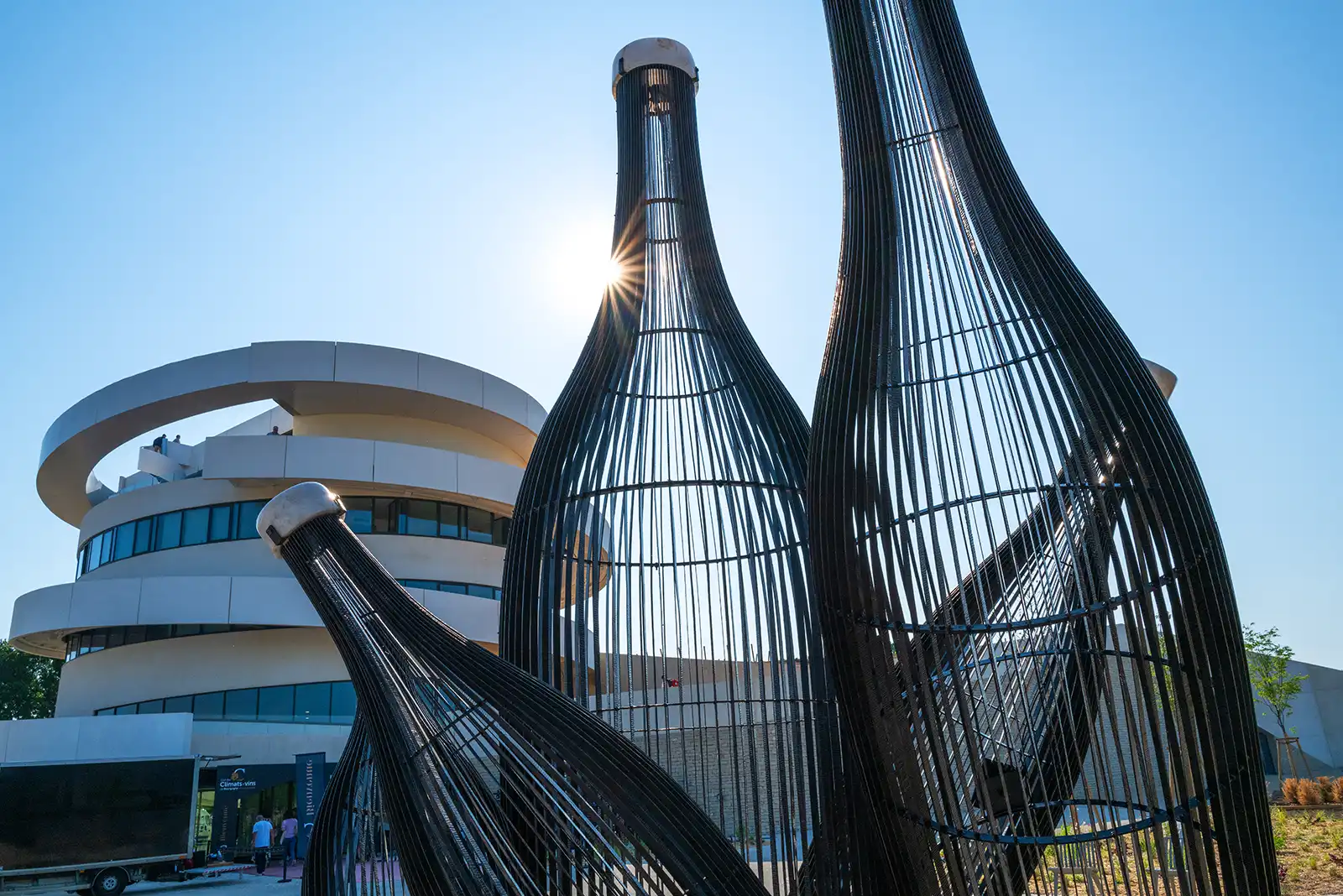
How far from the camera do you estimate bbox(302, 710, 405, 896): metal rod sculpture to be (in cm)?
615

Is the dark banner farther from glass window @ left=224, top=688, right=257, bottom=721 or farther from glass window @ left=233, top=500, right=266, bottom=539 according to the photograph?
glass window @ left=233, top=500, right=266, bottom=539

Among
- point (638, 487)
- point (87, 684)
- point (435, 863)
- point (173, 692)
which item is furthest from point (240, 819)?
point (435, 863)

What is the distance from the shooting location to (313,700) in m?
22.2

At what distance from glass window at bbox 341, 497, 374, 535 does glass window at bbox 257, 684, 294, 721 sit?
12.2 ft

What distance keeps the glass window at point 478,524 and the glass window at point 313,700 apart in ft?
15.5

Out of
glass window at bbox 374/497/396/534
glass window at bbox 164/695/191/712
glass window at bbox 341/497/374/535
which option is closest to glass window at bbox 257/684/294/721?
glass window at bbox 164/695/191/712

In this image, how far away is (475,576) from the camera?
24.2m

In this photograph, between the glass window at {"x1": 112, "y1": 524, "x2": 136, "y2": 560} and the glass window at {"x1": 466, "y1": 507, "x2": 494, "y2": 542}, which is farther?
the glass window at {"x1": 466, "y1": 507, "x2": 494, "y2": 542}

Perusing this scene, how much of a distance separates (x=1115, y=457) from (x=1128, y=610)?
0.66m

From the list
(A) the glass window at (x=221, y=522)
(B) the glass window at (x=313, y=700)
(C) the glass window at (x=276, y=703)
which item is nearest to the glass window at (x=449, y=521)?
(B) the glass window at (x=313, y=700)

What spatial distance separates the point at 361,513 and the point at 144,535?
5.03 metres

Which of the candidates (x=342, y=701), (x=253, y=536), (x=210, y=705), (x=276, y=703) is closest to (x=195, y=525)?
(x=253, y=536)

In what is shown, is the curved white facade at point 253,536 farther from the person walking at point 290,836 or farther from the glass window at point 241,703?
the person walking at point 290,836

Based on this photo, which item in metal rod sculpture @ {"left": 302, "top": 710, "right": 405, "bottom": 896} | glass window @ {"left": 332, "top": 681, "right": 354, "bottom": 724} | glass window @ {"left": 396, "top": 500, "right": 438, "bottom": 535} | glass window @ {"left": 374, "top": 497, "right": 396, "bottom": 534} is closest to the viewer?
metal rod sculpture @ {"left": 302, "top": 710, "right": 405, "bottom": 896}
